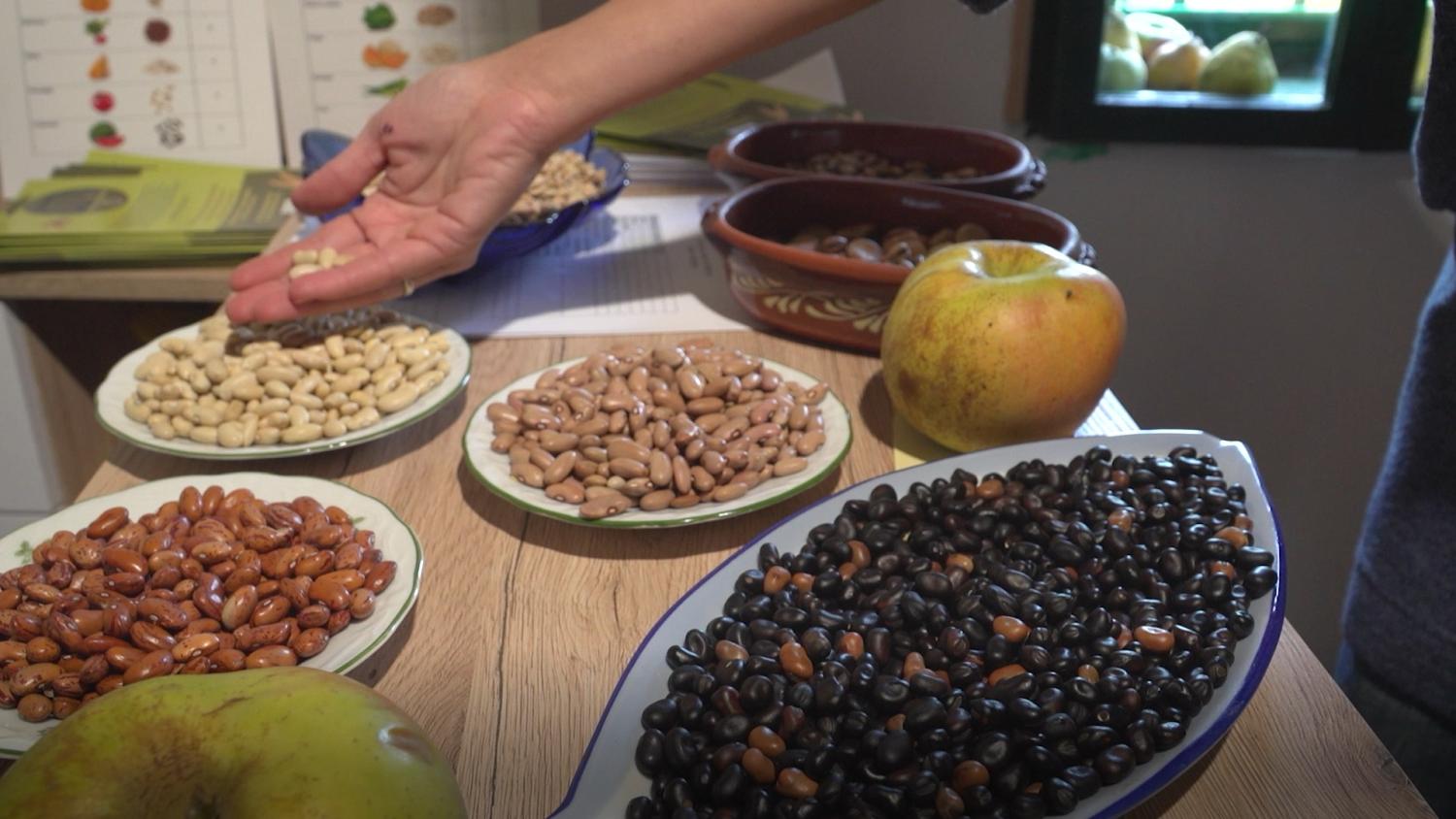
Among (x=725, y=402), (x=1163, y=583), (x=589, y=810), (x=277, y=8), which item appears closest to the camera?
(x=589, y=810)

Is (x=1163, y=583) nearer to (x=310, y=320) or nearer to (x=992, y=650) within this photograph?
(x=992, y=650)

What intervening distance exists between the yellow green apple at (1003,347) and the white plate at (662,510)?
8 centimetres

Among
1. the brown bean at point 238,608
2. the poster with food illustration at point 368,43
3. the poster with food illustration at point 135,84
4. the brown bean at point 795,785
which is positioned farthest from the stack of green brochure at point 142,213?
the brown bean at point 795,785

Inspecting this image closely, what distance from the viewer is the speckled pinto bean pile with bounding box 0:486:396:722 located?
2.04 ft

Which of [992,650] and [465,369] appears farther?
[465,369]

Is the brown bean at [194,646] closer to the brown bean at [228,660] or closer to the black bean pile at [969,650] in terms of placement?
the brown bean at [228,660]

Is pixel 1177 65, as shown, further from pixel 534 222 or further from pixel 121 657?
pixel 121 657

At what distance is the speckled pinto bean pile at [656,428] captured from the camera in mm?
798

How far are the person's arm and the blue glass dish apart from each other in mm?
88

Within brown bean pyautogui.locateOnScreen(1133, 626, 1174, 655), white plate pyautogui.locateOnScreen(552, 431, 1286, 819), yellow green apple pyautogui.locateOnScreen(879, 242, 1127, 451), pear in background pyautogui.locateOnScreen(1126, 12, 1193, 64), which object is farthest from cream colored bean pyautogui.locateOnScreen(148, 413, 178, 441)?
pear in background pyautogui.locateOnScreen(1126, 12, 1193, 64)

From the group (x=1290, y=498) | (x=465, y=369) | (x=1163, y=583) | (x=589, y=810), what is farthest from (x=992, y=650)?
(x=1290, y=498)

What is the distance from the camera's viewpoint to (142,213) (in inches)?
59.4

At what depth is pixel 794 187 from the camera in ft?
3.92

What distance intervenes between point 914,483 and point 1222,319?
4.53 feet
